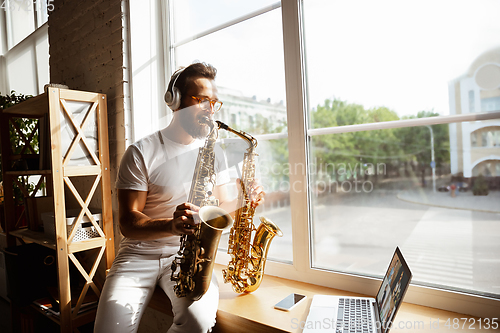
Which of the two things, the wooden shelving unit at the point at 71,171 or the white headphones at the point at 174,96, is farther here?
the wooden shelving unit at the point at 71,171

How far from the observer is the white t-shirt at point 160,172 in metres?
1.76

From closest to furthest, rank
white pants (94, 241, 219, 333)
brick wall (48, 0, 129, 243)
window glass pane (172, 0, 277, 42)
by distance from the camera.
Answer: white pants (94, 241, 219, 333) < window glass pane (172, 0, 277, 42) < brick wall (48, 0, 129, 243)

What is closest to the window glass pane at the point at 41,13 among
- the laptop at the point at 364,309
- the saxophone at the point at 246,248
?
the saxophone at the point at 246,248

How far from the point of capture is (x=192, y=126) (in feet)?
6.03

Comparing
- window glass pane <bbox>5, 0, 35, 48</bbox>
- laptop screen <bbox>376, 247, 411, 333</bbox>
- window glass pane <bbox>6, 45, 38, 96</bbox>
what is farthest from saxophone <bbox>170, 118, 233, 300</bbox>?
window glass pane <bbox>6, 45, 38, 96</bbox>

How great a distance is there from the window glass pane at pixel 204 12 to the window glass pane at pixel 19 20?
2290 millimetres

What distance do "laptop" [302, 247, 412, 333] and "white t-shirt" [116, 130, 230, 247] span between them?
872mm

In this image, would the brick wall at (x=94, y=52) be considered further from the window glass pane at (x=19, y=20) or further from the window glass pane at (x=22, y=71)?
the window glass pane at (x=22, y=71)

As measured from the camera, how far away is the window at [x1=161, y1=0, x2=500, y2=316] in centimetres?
139

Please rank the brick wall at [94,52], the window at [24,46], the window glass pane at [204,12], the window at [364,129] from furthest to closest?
the window at [24,46] → the brick wall at [94,52] → the window glass pane at [204,12] → the window at [364,129]

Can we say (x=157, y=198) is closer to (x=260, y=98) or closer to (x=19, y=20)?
(x=260, y=98)

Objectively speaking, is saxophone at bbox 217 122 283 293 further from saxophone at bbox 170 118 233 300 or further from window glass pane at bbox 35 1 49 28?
window glass pane at bbox 35 1 49 28

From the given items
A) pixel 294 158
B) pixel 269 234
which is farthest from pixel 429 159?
pixel 269 234

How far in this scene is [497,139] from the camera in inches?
51.6
